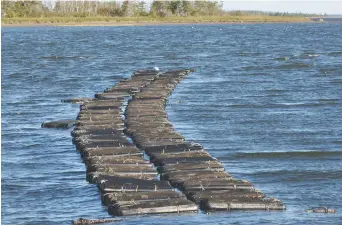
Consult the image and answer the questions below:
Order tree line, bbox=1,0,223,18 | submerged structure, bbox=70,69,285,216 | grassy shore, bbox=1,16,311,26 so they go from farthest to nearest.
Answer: tree line, bbox=1,0,223,18
grassy shore, bbox=1,16,311,26
submerged structure, bbox=70,69,285,216

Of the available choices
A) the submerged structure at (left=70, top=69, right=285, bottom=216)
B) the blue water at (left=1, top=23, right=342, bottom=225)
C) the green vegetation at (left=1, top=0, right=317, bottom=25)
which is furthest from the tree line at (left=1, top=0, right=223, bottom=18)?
the submerged structure at (left=70, top=69, right=285, bottom=216)

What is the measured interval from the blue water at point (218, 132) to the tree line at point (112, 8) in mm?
105107

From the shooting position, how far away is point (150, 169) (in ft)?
55.7

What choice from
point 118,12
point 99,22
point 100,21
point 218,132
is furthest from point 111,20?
point 218,132

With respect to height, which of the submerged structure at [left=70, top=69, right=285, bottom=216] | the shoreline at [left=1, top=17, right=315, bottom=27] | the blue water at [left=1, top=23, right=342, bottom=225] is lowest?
the shoreline at [left=1, top=17, right=315, bottom=27]

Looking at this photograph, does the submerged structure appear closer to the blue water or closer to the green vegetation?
the blue water

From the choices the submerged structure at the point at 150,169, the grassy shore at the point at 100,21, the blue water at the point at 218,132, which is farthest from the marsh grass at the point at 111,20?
the submerged structure at the point at 150,169

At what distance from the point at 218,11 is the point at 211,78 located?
5992 inches

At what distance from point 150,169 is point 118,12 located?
155 meters

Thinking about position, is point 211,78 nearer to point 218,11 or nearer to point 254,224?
point 254,224

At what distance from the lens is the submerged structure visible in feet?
47.5

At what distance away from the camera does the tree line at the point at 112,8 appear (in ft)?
528

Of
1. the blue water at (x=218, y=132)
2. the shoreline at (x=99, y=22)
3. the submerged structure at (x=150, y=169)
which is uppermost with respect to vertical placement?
the submerged structure at (x=150, y=169)

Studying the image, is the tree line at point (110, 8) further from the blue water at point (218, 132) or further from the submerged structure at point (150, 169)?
the submerged structure at point (150, 169)
